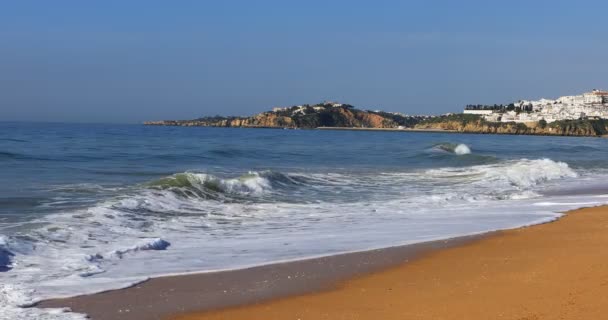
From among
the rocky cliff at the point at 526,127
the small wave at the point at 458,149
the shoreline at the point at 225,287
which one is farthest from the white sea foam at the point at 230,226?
the rocky cliff at the point at 526,127

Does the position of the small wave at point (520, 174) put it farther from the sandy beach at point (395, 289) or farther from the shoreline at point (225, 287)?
the shoreline at point (225, 287)

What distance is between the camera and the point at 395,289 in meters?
6.55

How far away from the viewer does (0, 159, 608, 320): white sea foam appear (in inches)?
286

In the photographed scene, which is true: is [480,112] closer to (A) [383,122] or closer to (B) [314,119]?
(A) [383,122]

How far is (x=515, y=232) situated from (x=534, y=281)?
3762 mm

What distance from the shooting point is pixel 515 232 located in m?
10.3

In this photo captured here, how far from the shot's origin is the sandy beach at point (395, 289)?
5676 mm

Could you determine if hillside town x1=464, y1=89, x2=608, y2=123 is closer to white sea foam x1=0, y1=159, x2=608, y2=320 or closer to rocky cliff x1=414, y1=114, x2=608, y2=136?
rocky cliff x1=414, y1=114, x2=608, y2=136

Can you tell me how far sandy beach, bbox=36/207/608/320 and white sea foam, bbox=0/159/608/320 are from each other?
1.50 ft

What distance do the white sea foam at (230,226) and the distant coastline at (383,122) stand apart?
317 ft

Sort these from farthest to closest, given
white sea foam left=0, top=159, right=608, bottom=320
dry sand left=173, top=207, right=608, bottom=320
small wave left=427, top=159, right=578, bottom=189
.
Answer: small wave left=427, top=159, right=578, bottom=189 → white sea foam left=0, top=159, right=608, bottom=320 → dry sand left=173, top=207, right=608, bottom=320

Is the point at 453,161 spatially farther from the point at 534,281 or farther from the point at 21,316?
the point at 21,316

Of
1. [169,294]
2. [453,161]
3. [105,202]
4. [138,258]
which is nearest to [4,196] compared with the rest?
[105,202]

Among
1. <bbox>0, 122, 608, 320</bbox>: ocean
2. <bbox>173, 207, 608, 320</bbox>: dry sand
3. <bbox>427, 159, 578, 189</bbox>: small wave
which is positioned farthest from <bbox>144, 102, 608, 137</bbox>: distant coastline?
<bbox>173, 207, 608, 320</bbox>: dry sand
